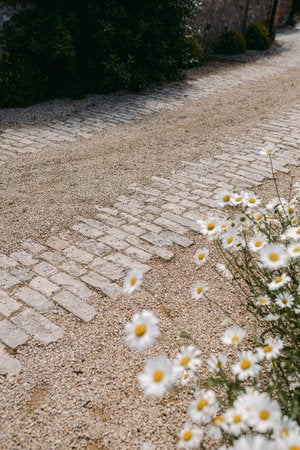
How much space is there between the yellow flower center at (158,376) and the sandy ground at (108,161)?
9.58 feet

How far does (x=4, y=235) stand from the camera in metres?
4.44

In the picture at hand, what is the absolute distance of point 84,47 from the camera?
32.0 feet

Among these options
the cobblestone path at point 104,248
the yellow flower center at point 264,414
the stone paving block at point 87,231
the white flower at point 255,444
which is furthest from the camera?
the stone paving block at point 87,231

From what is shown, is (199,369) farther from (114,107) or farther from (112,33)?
(112,33)

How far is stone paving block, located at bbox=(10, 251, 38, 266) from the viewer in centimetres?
401

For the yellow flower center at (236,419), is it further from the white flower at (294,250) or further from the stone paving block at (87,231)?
the stone paving block at (87,231)

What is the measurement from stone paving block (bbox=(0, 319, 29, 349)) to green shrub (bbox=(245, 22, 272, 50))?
15309 millimetres

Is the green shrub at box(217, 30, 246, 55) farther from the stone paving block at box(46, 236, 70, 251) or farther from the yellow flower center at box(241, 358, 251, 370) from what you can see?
the yellow flower center at box(241, 358, 251, 370)

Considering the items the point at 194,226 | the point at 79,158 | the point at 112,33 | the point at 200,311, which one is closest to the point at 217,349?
the point at 200,311

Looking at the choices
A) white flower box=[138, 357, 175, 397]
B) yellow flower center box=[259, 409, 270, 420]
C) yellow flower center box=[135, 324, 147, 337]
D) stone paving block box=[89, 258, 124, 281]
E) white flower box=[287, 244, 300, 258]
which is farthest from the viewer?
stone paving block box=[89, 258, 124, 281]

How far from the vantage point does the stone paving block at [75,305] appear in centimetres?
336

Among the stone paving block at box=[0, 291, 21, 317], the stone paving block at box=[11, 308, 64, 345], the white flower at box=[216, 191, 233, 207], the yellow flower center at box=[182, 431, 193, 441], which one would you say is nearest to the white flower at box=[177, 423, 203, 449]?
the yellow flower center at box=[182, 431, 193, 441]

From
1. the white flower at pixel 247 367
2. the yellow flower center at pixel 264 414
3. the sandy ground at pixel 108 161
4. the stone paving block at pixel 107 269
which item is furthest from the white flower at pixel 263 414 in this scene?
the sandy ground at pixel 108 161

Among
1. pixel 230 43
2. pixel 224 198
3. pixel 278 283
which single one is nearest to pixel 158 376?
pixel 278 283
